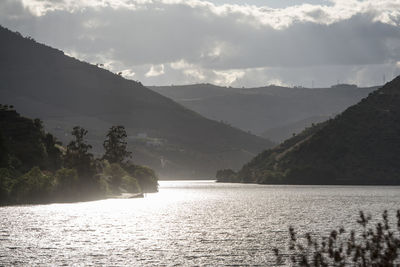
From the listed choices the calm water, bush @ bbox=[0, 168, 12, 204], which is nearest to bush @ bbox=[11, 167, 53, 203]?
bush @ bbox=[0, 168, 12, 204]

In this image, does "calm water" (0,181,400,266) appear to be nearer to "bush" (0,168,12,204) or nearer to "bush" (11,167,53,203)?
"bush" (11,167,53,203)

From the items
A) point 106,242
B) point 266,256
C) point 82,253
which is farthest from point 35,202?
point 266,256

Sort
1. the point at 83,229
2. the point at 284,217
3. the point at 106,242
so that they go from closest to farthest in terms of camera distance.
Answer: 1. the point at 106,242
2. the point at 83,229
3. the point at 284,217

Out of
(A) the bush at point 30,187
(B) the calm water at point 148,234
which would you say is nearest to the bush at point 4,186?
(A) the bush at point 30,187

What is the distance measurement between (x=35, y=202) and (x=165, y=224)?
71.1m

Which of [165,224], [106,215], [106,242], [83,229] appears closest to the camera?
[106,242]

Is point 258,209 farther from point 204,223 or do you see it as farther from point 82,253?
point 82,253

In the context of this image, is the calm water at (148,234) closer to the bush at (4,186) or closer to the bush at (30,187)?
the bush at (30,187)

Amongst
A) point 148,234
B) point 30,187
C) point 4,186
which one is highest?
point 4,186

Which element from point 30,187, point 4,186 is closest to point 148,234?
point 4,186

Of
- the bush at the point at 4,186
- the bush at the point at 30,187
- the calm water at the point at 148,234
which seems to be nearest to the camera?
the calm water at the point at 148,234

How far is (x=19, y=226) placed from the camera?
126 m

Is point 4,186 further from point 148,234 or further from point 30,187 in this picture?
point 148,234

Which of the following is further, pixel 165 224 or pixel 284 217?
pixel 284 217
